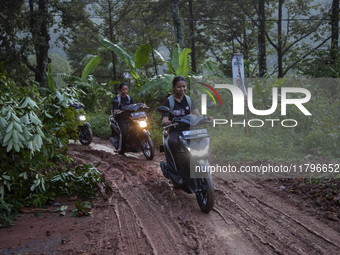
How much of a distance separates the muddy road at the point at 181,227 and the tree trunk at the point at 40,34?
44.2 ft

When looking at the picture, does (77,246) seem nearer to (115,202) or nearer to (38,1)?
(115,202)

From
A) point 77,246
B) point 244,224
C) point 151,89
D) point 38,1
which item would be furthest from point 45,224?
point 38,1

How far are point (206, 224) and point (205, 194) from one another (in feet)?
1.68

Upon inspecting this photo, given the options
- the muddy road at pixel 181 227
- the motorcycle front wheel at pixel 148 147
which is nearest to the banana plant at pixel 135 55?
the motorcycle front wheel at pixel 148 147

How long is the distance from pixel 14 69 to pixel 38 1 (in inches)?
152

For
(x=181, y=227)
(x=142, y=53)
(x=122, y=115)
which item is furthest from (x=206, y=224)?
(x=142, y=53)

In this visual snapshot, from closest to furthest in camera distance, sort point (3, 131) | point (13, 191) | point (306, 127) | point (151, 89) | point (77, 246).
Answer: point (77, 246), point (3, 131), point (13, 191), point (306, 127), point (151, 89)

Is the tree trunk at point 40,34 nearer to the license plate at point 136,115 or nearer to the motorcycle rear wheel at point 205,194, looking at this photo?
the license plate at point 136,115

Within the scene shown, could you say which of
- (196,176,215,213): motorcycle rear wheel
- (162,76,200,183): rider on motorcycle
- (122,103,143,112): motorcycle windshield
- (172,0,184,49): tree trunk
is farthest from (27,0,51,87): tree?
(196,176,215,213): motorcycle rear wheel

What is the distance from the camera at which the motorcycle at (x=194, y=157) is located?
4.60 meters

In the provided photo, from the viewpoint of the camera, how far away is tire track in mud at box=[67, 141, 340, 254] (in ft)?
11.9

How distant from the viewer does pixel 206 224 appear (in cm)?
430

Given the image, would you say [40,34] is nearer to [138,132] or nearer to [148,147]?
[138,132]

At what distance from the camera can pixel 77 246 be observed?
371 centimetres
